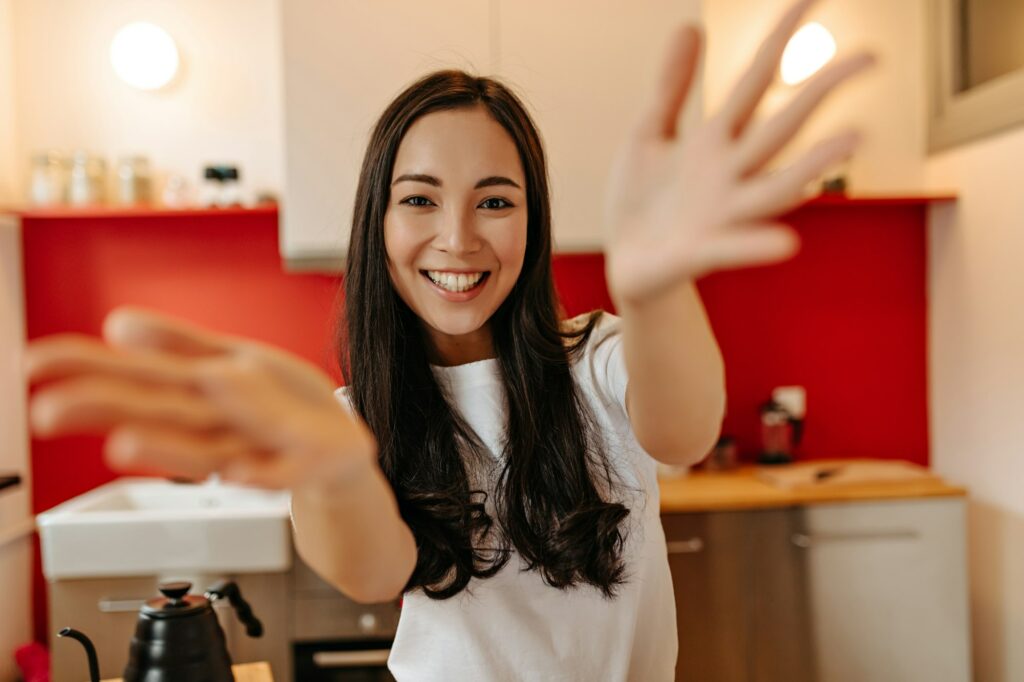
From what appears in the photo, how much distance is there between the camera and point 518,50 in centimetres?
224

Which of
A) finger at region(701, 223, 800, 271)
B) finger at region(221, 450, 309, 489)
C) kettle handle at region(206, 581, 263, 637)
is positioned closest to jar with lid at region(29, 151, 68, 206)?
kettle handle at region(206, 581, 263, 637)

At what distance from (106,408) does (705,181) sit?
38 centimetres

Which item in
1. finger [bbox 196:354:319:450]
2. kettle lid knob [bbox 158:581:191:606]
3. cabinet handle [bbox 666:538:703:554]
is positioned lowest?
cabinet handle [bbox 666:538:703:554]

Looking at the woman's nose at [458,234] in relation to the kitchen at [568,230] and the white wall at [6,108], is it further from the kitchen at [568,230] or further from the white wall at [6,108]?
the white wall at [6,108]

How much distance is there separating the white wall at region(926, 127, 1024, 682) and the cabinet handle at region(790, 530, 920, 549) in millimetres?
348

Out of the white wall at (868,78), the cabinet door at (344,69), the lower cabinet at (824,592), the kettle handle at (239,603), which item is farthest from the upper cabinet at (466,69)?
the kettle handle at (239,603)

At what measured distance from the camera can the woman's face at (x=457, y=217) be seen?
3.10 feet

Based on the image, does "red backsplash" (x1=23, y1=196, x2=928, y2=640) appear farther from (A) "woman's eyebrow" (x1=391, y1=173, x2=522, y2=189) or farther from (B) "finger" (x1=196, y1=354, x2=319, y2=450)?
(B) "finger" (x1=196, y1=354, x2=319, y2=450)

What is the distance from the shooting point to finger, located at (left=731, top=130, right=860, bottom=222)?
1.62 ft

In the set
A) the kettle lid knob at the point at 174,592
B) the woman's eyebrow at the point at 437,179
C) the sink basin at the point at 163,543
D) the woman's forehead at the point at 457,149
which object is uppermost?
the woman's forehead at the point at 457,149

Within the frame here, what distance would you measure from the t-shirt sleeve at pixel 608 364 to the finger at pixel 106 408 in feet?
1.93

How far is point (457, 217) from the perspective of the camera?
938mm

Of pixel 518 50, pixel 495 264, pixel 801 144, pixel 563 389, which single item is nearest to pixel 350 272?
pixel 495 264

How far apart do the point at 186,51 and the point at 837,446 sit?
2365mm
